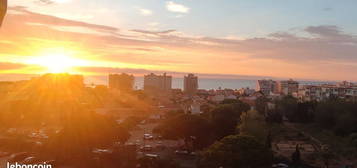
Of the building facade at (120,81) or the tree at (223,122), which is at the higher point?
the building facade at (120,81)

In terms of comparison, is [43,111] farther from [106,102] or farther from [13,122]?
[106,102]

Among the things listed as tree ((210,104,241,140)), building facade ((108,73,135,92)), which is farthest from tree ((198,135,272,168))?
building facade ((108,73,135,92))

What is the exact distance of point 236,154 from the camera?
351 inches

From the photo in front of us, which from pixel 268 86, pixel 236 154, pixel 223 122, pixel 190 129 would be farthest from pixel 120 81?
pixel 236 154

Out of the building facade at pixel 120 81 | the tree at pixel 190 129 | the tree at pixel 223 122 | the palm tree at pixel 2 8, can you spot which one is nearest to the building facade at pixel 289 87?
the building facade at pixel 120 81

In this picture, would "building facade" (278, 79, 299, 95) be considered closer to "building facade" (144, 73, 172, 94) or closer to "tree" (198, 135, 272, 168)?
"building facade" (144, 73, 172, 94)

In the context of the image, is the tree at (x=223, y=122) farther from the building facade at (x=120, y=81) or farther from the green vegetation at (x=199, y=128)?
the building facade at (x=120, y=81)

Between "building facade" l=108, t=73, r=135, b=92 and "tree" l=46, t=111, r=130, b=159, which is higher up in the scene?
"building facade" l=108, t=73, r=135, b=92

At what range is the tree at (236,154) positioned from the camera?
8875 mm

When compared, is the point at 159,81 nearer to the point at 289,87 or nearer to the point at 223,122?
the point at 289,87

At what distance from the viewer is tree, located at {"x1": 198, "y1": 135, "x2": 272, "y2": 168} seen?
888 cm

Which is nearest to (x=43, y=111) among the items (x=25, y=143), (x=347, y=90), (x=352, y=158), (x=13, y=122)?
(x=13, y=122)

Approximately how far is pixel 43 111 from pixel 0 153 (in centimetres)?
1357

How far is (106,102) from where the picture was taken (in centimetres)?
3944
